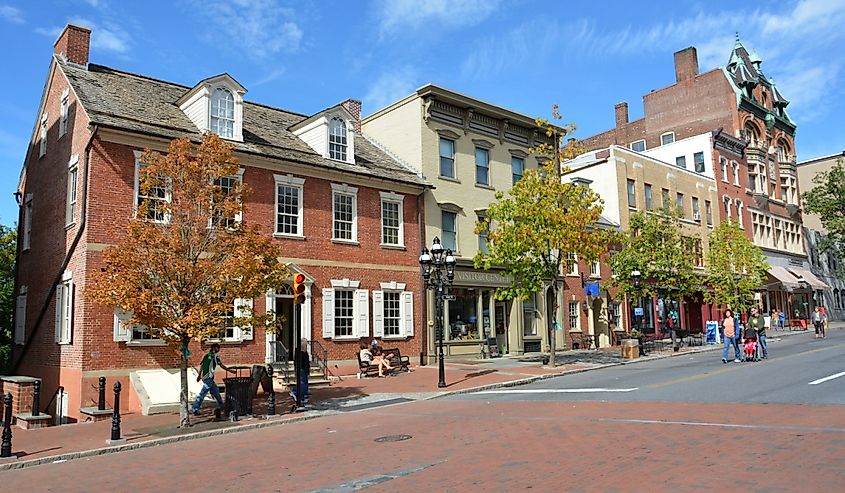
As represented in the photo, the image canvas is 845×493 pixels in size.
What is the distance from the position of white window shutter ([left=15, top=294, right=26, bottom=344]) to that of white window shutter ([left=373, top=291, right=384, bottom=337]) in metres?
11.5

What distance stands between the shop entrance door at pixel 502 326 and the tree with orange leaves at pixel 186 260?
15.7 metres

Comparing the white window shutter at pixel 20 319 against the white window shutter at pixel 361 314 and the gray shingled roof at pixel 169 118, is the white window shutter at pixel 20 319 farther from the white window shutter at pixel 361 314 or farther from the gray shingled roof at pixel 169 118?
the white window shutter at pixel 361 314

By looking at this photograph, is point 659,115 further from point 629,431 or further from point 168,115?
point 629,431

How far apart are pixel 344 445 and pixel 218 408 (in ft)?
18.3

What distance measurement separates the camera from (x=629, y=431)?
1000cm

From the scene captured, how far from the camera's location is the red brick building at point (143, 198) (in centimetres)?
1745

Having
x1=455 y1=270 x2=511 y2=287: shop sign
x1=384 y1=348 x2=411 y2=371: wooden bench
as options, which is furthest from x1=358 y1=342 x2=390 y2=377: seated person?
x1=455 y1=270 x2=511 y2=287: shop sign

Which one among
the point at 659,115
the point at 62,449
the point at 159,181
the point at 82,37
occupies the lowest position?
the point at 62,449

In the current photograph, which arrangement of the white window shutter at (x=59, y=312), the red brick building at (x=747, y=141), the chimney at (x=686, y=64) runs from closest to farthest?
the white window shutter at (x=59, y=312)
the red brick building at (x=747, y=141)
the chimney at (x=686, y=64)

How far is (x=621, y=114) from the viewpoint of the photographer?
55.7 m

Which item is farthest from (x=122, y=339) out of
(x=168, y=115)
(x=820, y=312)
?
(x=820, y=312)

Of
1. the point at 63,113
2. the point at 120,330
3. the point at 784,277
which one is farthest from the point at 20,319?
the point at 784,277

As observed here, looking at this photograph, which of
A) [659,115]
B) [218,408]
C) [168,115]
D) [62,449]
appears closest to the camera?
[62,449]

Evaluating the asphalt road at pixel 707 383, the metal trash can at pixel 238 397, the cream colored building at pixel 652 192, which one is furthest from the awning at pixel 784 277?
the metal trash can at pixel 238 397
